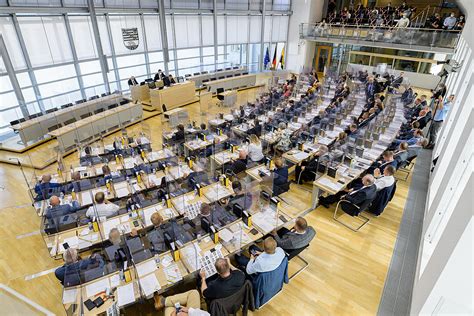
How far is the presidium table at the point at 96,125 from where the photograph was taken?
967cm

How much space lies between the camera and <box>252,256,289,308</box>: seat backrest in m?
3.85

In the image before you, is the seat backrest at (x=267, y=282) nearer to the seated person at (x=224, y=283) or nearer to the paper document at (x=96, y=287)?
the seated person at (x=224, y=283)

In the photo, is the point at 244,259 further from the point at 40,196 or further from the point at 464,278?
the point at 40,196

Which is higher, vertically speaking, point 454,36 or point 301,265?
point 454,36

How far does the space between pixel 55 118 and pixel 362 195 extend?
1060cm

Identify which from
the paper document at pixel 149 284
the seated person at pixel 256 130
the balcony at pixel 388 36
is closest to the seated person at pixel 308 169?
the seated person at pixel 256 130

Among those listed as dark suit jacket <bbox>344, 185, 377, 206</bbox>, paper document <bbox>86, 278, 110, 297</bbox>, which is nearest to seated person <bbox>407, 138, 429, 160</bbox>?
dark suit jacket <bbox>344, 185, 377, 206</bbox>

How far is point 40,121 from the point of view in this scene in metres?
9.91

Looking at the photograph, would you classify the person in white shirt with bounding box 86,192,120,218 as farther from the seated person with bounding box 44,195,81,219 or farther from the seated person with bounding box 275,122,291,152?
the seated person with bounding box 275,122,291,152

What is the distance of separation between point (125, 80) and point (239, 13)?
8.72 meters

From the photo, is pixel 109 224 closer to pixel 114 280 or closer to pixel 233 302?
pixel 114 280

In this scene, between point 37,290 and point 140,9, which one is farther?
point 140,9

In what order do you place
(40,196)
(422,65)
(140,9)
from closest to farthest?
(40,196) → (140,9) → (422,65)

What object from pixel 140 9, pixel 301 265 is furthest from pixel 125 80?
pixel 301 265
